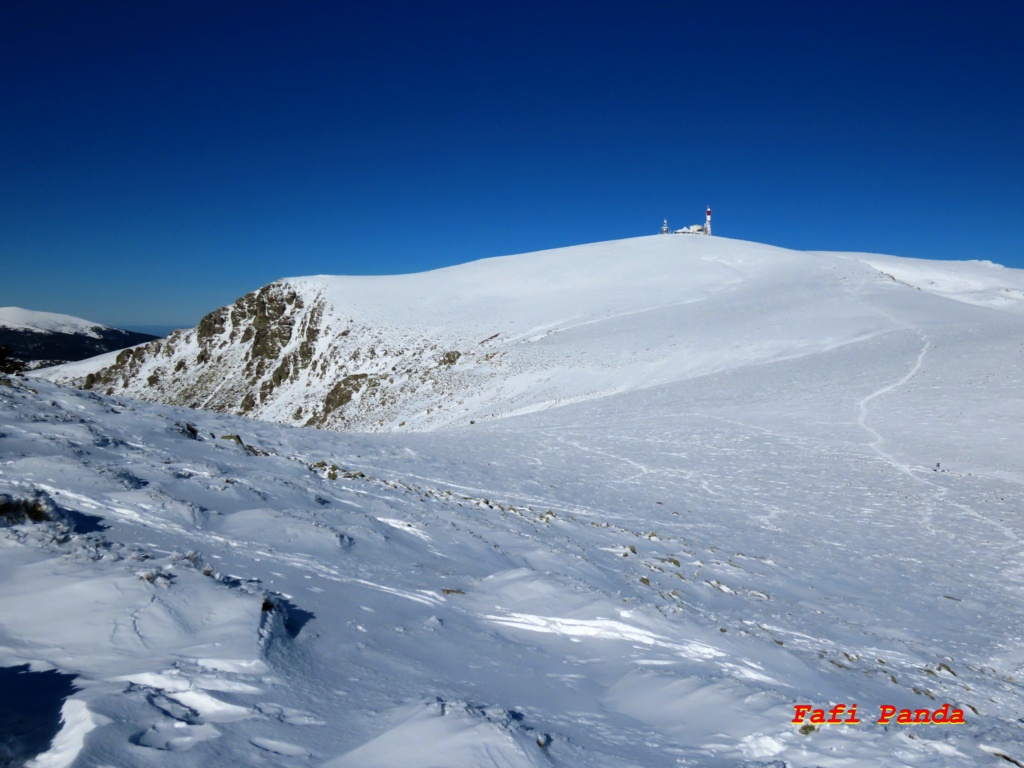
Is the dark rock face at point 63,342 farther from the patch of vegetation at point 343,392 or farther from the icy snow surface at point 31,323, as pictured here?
the patch of vegetation at point 343,392

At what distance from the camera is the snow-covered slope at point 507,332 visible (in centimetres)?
3544

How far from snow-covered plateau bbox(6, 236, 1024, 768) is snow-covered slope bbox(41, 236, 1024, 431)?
1043 centimetres

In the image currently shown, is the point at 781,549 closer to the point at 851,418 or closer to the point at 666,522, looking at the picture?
the point at 666,522

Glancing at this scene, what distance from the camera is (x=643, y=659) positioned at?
554cm

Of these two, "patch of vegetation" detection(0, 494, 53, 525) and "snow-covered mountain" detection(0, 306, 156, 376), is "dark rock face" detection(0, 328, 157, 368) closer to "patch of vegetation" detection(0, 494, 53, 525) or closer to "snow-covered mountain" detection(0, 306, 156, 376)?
"snow-covered mountain" detection(0, 306, 156, 376)

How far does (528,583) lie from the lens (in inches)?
268

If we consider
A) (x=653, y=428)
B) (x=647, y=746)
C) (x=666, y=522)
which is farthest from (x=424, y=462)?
(x=647, y=746)

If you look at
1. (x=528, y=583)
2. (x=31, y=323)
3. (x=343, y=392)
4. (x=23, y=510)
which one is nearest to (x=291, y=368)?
(x=343, y=392)

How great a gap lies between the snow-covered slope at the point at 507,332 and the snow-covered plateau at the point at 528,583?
1043cm

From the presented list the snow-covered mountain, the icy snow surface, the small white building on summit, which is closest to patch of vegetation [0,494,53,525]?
the small white building on summit

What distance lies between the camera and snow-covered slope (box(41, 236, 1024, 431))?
35438 millimetres

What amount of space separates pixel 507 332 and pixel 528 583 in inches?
1670

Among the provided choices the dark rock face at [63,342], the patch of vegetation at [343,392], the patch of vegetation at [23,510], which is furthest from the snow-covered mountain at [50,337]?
the patch of vegetation at [23,510]

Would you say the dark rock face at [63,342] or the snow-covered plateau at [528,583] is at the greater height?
the dark rock face at [63,342]
